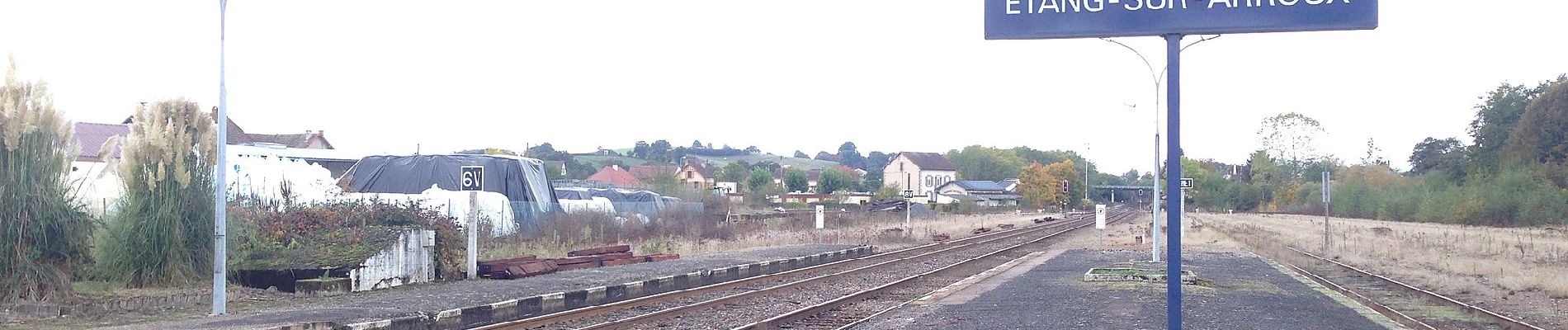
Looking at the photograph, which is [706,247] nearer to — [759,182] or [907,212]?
[907,212]

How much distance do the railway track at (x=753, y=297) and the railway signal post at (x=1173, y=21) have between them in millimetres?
7275

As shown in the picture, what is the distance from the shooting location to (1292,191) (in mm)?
100125

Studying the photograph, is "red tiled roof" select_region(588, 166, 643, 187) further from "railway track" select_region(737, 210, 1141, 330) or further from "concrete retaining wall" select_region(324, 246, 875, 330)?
"concrete retaining wall" select_region(324, 246, 875, 330)

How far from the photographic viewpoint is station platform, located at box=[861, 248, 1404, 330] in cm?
1486

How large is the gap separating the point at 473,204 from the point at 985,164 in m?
155

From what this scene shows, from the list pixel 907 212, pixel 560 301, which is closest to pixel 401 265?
pixel 560 301

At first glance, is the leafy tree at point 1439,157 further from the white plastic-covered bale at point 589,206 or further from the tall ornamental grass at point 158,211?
the tall ornamental grass at point 158,211

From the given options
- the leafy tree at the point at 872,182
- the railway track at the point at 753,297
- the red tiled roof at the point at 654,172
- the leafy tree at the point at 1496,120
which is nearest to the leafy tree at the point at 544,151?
the red tiled roof at the point at 654,172

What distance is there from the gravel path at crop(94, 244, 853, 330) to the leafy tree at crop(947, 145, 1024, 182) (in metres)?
149

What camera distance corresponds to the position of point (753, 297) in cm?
1873

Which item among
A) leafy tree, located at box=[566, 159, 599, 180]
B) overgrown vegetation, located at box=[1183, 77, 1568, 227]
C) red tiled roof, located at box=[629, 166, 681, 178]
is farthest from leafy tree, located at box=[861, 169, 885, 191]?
overgrown vegetation, located at box=[1183, 77, 1568, 227]

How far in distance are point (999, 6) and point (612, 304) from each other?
9145mm

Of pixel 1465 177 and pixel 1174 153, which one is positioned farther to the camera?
pixel 1465 177

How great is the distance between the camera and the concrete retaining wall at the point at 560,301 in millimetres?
13695
